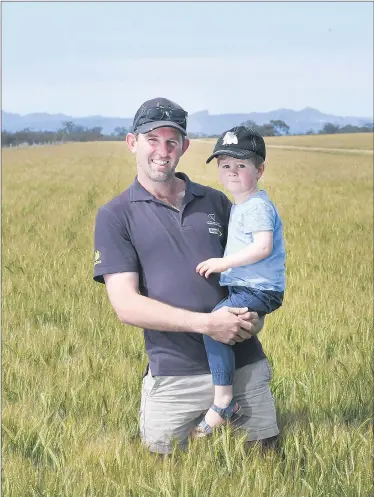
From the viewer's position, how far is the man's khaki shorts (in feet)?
8.51

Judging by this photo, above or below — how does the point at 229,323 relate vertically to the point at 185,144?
below

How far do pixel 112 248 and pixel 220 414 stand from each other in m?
0.69

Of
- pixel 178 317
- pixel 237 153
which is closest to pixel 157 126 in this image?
pixel 237 153

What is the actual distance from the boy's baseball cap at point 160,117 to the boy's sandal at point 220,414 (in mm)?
961

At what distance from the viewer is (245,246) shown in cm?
236

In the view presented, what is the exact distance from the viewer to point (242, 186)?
2318mm

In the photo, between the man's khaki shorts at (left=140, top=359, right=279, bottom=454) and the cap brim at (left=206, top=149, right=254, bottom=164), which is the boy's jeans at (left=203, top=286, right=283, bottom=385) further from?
the cap brim at (left=206, top=149, right=254, bottom=164)

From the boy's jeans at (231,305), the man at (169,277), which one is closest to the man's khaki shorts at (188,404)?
the man at (169,277)

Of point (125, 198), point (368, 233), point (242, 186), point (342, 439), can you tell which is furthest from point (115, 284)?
point (368, 233)

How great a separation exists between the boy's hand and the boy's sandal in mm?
493

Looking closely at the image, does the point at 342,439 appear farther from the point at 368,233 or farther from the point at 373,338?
the point at 368,233

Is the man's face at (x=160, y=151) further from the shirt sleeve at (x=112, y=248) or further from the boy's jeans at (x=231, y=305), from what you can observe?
the boy's jeans at (x=231, y=305)

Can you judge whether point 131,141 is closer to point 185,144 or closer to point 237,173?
point 185,144

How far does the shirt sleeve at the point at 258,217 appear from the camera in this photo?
2.29m
